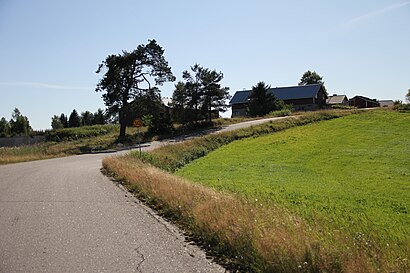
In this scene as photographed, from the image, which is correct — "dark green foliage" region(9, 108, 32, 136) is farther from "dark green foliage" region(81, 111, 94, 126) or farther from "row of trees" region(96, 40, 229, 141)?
"row of trees" region(96, 40, 229, 141)

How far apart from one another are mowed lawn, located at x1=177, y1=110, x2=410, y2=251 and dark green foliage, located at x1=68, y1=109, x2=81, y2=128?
282ft

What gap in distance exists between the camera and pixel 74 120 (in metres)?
118

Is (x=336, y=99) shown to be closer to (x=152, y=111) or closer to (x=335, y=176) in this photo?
(x=152, y=111)

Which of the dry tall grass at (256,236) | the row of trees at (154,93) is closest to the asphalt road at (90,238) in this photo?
the dry tall grass at (256,236)

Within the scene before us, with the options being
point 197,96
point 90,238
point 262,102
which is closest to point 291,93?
point 262,102

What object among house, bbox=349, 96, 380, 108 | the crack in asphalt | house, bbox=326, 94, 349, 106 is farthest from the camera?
house, bbox=326, 94, 349, 106

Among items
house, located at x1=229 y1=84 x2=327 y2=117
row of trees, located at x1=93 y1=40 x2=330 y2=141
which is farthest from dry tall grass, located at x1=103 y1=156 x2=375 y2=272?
house, located at x1=229 y1=84 x2=327 y2=117

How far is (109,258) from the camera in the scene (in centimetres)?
699

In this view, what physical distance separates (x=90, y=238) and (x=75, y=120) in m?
116

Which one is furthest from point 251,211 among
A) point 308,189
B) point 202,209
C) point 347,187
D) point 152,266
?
point 347,187

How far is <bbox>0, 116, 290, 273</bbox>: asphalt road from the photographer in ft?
21.8

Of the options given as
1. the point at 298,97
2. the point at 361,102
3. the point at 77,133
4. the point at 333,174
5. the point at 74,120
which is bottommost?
the point at 333,174

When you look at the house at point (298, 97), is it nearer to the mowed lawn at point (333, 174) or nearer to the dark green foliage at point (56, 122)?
the mowed lawn at point (333, 174)

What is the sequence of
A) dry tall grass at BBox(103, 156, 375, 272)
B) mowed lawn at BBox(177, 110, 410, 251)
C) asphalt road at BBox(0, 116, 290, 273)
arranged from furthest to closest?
mowed lawn at BBox(177, 110, 410, 251) → asphalt road at BBox(0, 116, 290, 273) → dry tall grass at BBox(103, 156, 375, 272)
